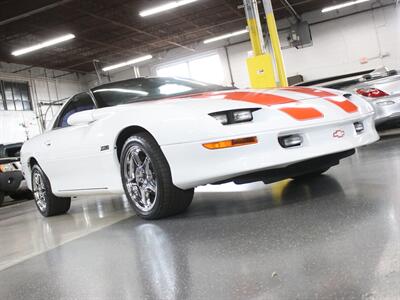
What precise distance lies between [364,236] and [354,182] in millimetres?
1527

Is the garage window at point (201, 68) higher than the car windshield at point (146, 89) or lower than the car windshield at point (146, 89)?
higher

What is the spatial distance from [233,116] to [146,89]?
4.44 ft

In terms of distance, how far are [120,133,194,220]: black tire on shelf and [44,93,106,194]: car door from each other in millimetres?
420

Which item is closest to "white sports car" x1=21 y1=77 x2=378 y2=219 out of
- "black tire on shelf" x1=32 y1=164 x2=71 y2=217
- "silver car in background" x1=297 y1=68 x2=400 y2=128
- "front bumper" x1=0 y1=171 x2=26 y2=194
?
"black tire on shelf" x1=32 y1=164 x2=71 y2=217

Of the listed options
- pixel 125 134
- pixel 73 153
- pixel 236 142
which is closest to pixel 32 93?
pixel 73 153

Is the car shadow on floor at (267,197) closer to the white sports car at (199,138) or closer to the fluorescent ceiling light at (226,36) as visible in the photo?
the white sports car at (199,138)

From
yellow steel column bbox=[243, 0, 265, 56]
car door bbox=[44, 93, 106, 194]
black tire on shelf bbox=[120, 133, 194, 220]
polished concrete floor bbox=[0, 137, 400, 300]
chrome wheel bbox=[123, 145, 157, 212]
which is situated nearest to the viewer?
polished concrete floor bbox=[0, 137, 400, 300]

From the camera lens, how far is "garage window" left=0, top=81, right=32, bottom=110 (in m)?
19.6

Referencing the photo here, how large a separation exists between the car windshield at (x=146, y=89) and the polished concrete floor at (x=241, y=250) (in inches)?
39.3

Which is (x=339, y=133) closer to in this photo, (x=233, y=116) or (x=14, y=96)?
(x=233, y=116)

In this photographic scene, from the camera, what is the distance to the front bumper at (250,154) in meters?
2.70

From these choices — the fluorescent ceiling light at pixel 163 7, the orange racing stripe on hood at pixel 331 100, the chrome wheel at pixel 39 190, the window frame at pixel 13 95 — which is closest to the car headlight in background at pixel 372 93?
the orange racing stripe on hood at pixel 331 100

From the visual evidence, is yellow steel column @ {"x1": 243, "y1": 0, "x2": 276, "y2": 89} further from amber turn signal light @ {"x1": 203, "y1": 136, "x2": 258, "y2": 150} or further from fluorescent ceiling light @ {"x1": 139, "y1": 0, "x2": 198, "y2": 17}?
amber turn signal light @ {"x1": 203, "y1": 136, "x2": 258, "y2": 150}

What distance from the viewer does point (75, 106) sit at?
4.40 m
